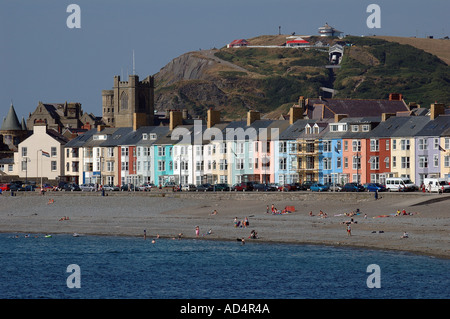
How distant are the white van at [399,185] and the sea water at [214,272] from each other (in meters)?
31.0

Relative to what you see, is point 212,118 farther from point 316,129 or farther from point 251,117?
point 316,129

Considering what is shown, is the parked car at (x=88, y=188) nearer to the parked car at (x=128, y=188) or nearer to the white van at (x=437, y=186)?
the parked car at (x=128, y=188)

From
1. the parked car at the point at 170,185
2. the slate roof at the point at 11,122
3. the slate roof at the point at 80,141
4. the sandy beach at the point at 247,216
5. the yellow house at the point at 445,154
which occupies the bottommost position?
the sandy beach at the point at 247,216

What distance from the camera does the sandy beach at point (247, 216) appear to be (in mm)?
65250

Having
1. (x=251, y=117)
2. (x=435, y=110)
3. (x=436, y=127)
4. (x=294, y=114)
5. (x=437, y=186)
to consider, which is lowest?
(x=437, y=186)

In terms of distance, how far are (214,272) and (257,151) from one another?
60452 mm

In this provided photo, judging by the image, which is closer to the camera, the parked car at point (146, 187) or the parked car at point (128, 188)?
the parked car at point (146, 187)

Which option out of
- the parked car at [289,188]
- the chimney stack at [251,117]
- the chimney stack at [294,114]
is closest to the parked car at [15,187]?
the chimney stack at [251,117]

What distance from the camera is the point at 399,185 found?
311 feet

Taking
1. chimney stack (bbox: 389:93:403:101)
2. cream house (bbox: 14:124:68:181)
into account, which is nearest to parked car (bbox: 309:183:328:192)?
cream house (bbox: 14:124:68:181)

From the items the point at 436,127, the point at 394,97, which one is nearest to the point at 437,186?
the point at 436,127
